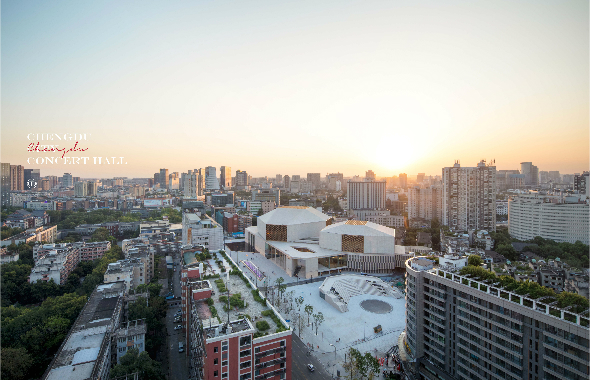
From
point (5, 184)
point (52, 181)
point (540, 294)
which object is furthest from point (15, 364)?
point (52, 181)

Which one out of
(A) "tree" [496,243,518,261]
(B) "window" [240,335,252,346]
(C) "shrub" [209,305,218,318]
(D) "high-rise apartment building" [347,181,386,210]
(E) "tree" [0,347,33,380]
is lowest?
(E) "tree" [0,347,33,380]

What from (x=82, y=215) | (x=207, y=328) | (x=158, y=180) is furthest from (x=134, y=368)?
(x=158, y=180)

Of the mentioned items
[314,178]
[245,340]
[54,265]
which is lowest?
[54,265]

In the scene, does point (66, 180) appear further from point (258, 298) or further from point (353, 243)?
point (258, 298)

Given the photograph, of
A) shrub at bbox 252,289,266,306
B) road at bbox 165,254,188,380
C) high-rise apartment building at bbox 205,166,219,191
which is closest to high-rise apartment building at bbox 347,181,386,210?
high-rise apartment building at bbox 205,166,219,191

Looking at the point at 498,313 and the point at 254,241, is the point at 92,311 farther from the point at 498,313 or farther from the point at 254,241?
the point at 254,241

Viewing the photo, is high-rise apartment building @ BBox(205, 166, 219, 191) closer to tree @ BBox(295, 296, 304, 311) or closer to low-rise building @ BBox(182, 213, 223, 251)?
low-rise building @ BBox(182, 213, 223, 251)
